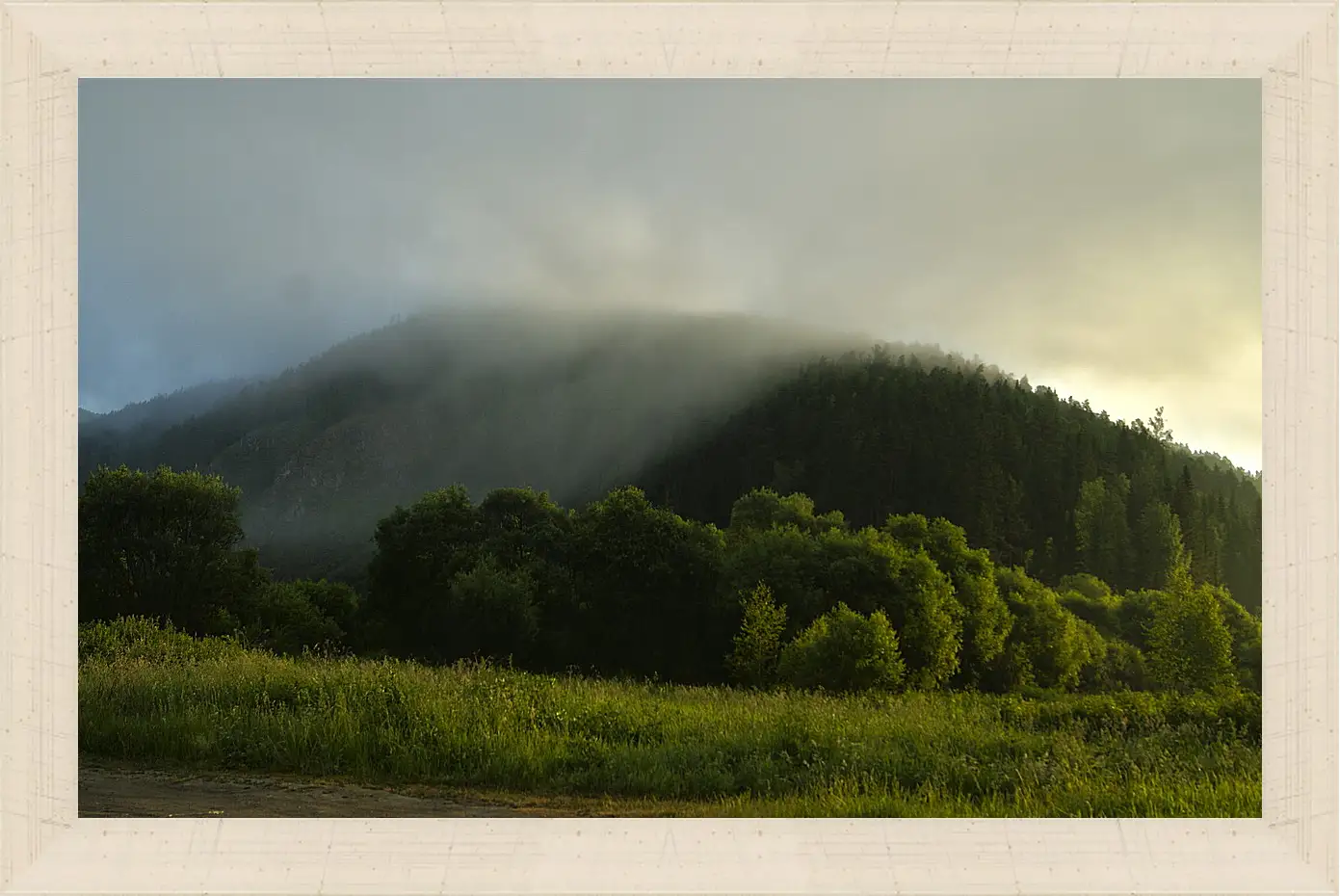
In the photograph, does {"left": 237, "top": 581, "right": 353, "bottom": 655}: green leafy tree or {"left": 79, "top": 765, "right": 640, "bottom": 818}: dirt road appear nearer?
{"left": 79, "top": 765, "right": 640, "bottom": 818}: dirt road

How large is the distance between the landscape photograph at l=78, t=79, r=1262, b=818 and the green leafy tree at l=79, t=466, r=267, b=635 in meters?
0.02

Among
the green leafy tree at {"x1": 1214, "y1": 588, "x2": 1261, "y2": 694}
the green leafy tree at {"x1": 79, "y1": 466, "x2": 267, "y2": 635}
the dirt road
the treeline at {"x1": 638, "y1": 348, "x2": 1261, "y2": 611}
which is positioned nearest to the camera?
the dirt road

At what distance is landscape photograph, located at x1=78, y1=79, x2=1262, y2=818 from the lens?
14.0 feet

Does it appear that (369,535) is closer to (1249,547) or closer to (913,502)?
(913,502)

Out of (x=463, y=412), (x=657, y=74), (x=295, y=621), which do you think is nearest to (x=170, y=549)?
(x=295, y=621)

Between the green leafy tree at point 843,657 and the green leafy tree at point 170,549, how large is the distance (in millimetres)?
3359

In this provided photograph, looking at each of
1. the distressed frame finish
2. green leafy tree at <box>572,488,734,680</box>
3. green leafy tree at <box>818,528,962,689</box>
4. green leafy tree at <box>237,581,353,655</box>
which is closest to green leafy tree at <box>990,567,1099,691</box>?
green leafy tree at <box>818,528,962,689</box>

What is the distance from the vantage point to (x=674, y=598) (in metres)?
4.50

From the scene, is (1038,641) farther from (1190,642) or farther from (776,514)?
(776,514)

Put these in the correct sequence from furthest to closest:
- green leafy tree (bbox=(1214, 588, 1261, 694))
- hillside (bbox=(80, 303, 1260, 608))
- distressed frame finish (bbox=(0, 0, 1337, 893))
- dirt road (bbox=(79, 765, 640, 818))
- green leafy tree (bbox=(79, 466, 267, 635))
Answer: green leafy tree (bbox=(79, 466, 267, 635)) < hillside (bbox=(80, 303, 1260, 608)) < green leafy tree (bbox=(1214, 588, 1261, 694)) < dirt road (bbox=(79, 765, 640, 818)) < distressed frame finish (bbox=(0, 0, 1337, 893))

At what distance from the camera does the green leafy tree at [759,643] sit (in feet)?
14.2

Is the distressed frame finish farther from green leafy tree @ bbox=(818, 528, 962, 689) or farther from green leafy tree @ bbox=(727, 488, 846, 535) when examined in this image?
green leafy tree @ bbox=(727, 488, 846, 535)

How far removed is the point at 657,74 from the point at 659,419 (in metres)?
1.96

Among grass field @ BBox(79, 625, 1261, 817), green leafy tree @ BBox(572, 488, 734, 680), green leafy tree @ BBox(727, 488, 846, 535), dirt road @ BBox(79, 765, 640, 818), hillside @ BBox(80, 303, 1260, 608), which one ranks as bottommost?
dirt road @ BBox(79, 765, 640, 818)
